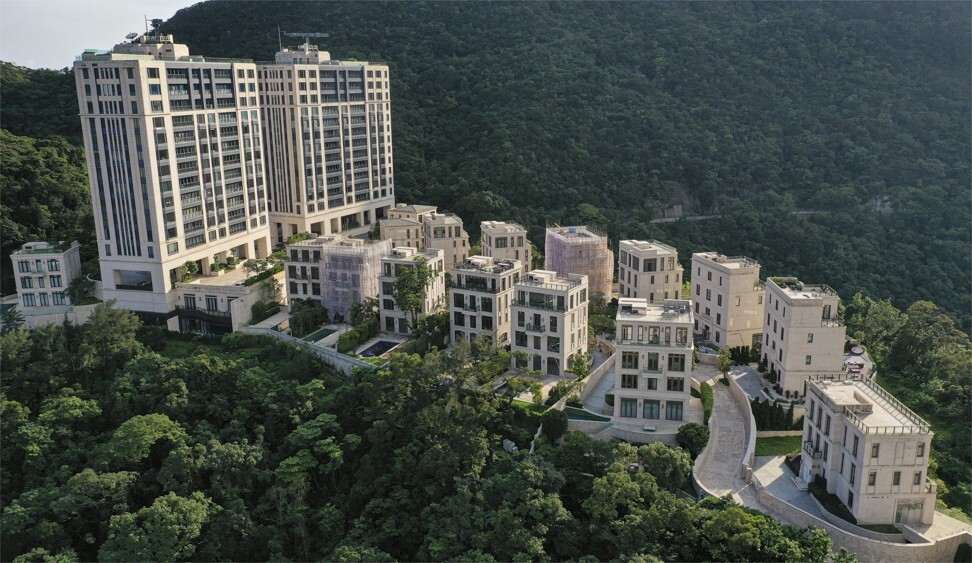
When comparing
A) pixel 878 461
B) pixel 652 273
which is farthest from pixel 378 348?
A: pixel 878 461

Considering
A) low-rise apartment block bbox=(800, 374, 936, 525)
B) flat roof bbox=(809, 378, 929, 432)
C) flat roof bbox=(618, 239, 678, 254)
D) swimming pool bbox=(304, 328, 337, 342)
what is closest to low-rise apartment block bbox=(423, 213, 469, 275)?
swimming pool bbox=(304, 328, 337, 342)

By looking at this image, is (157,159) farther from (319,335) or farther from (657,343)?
(657,343)

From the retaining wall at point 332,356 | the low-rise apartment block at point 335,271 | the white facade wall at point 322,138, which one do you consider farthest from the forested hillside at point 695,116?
the retaining wall at point 332,356

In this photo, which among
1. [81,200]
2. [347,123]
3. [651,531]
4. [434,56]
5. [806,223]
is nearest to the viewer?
[651,531]

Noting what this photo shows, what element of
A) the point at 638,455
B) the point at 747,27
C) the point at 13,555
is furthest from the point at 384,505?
the point at 747,27

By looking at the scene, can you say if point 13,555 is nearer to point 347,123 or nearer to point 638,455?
point 638,455
